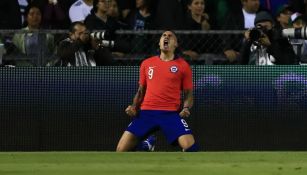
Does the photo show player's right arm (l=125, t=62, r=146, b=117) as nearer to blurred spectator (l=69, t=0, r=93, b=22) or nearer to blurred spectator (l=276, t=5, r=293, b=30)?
blurred spectator (l=69, t=0, r=93, b=22)

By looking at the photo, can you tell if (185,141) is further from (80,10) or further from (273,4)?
(273,4)

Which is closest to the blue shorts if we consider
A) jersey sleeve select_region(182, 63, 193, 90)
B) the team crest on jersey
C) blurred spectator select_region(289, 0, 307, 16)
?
jersey sleeve select_region(182, 63, 193, 90)

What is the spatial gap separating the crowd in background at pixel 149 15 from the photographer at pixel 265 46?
0.21m

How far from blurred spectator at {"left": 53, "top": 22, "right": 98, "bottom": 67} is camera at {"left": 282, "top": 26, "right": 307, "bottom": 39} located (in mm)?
2670

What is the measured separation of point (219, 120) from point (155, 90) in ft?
5.60

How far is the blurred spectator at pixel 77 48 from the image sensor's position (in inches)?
513

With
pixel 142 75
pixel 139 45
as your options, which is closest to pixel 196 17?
pixel 139 45

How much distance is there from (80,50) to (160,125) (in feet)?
7.39

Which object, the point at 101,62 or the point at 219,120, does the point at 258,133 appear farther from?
the point at 101,62

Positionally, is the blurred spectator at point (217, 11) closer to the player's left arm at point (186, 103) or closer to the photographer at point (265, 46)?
the photographer at point (265, 46)

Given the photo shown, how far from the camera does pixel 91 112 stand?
44.0 ft

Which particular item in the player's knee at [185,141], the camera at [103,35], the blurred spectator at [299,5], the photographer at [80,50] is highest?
the blurred spectator at [299,5]

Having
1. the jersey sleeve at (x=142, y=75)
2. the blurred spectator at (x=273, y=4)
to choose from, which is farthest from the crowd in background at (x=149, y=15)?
the jersey sleeve at (x=142, y=75)
